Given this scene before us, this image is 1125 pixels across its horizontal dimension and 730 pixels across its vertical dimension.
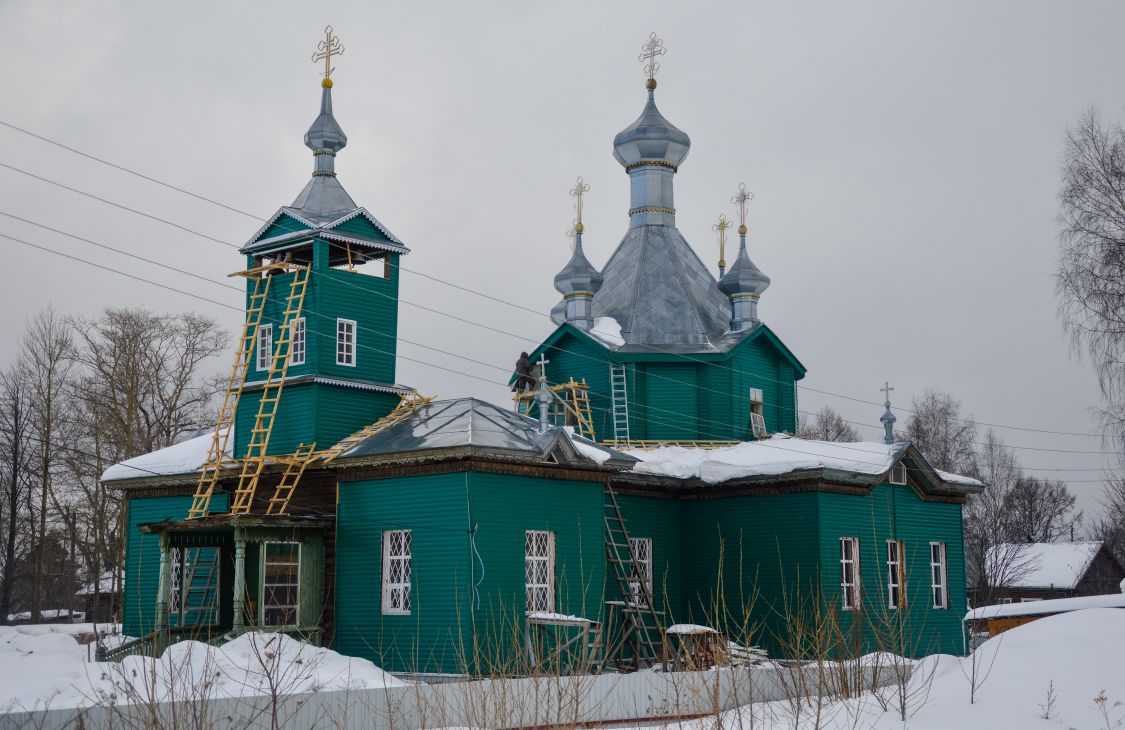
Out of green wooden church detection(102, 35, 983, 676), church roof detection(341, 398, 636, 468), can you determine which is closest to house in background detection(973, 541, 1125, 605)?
green wooden church detection(102, 35, 983, 676)

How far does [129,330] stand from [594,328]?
1540 centimetres

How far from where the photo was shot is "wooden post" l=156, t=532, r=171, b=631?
861 inches

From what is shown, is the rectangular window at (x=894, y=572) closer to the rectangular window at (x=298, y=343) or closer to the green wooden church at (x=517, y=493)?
the green wooden church at (x=517, y=493)

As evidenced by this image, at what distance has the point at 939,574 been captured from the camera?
28.7m

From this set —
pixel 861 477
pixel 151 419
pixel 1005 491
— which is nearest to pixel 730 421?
pixel 861 477

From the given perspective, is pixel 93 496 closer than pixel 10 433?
No

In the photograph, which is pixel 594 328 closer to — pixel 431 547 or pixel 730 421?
pixel 730 421

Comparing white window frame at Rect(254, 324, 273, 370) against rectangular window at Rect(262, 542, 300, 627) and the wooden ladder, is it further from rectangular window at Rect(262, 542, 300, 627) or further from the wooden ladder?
rectangular window at Rect(262, 542, 300, 627)

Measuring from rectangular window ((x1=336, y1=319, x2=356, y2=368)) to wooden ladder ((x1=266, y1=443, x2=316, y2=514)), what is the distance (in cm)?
184

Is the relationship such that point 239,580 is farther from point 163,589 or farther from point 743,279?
point 743,279

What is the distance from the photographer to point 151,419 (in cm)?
3856

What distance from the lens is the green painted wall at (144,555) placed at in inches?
1009

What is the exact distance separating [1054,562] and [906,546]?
92.6ft

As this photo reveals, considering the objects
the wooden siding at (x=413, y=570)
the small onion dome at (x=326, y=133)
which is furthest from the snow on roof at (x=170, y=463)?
the small onion dome at (x=326, y=133)
